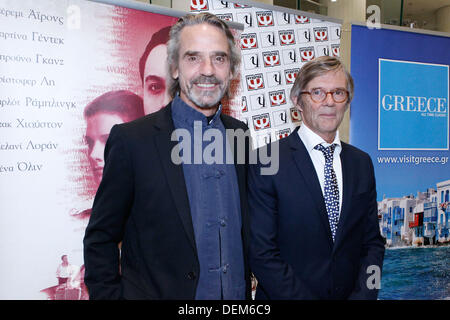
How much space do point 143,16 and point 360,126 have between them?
1.97 meters

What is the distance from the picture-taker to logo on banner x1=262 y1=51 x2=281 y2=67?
2.95 m

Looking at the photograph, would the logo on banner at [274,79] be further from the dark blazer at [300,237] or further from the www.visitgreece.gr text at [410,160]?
the dark blazer at [300,237]

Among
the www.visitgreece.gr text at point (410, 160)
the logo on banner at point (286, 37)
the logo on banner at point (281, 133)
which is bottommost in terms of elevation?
the www.visitgreece.gr text at point (410, 160)

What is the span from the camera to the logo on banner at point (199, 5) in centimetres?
270

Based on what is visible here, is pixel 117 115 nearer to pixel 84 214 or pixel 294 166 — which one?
pixel 84 214

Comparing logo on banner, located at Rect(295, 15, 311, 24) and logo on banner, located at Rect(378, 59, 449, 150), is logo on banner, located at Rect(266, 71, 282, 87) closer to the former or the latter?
logo on banner, located at Rect(295, 15, 311, 24)

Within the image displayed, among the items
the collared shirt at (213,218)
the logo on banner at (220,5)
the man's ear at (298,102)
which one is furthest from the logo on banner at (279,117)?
the collared shirt at (213,218)

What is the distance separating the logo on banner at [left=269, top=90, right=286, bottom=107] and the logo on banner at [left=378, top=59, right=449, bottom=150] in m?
0.90

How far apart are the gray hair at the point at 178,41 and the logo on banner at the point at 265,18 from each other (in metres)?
1.20

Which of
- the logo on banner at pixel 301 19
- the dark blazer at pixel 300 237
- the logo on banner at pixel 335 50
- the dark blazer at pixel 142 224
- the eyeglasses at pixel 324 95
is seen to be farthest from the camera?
the logo on banner at pixel 335 50

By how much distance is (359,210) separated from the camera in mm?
1788

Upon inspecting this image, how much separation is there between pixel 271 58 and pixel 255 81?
9.1 inches

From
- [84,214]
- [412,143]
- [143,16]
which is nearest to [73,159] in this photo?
[84,214]
